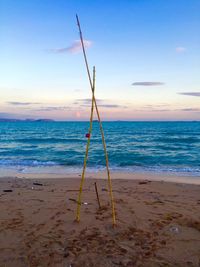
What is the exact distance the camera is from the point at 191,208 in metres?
6.42

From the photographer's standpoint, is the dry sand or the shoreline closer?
the dry sand

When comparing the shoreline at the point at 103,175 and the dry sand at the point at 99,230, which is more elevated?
the dry sand at the point at 99,230

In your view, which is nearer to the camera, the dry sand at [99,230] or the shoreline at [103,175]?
the dry sand at [99,230]

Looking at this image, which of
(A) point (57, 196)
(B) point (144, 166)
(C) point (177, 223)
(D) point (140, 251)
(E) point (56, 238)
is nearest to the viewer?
(D) point (140, 251)

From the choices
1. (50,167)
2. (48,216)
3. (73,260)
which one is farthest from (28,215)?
(50,167)

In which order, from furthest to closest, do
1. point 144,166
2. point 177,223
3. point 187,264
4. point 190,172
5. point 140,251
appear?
point 144,166 < point 190,172 < point 177,223 < point 140,251 < point 187,264

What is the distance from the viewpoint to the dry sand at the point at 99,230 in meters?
4.12

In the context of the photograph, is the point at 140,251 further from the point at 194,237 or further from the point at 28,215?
the point at 28,215

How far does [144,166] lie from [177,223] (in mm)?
9309

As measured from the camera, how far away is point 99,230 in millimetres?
5059

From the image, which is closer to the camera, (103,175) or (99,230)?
(99,230)

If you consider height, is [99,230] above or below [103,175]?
above

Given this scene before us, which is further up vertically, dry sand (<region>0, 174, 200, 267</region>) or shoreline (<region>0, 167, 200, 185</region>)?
dry sand (<region>0, 174, 200, 267</region>)

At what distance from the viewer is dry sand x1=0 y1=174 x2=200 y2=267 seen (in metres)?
4.12
